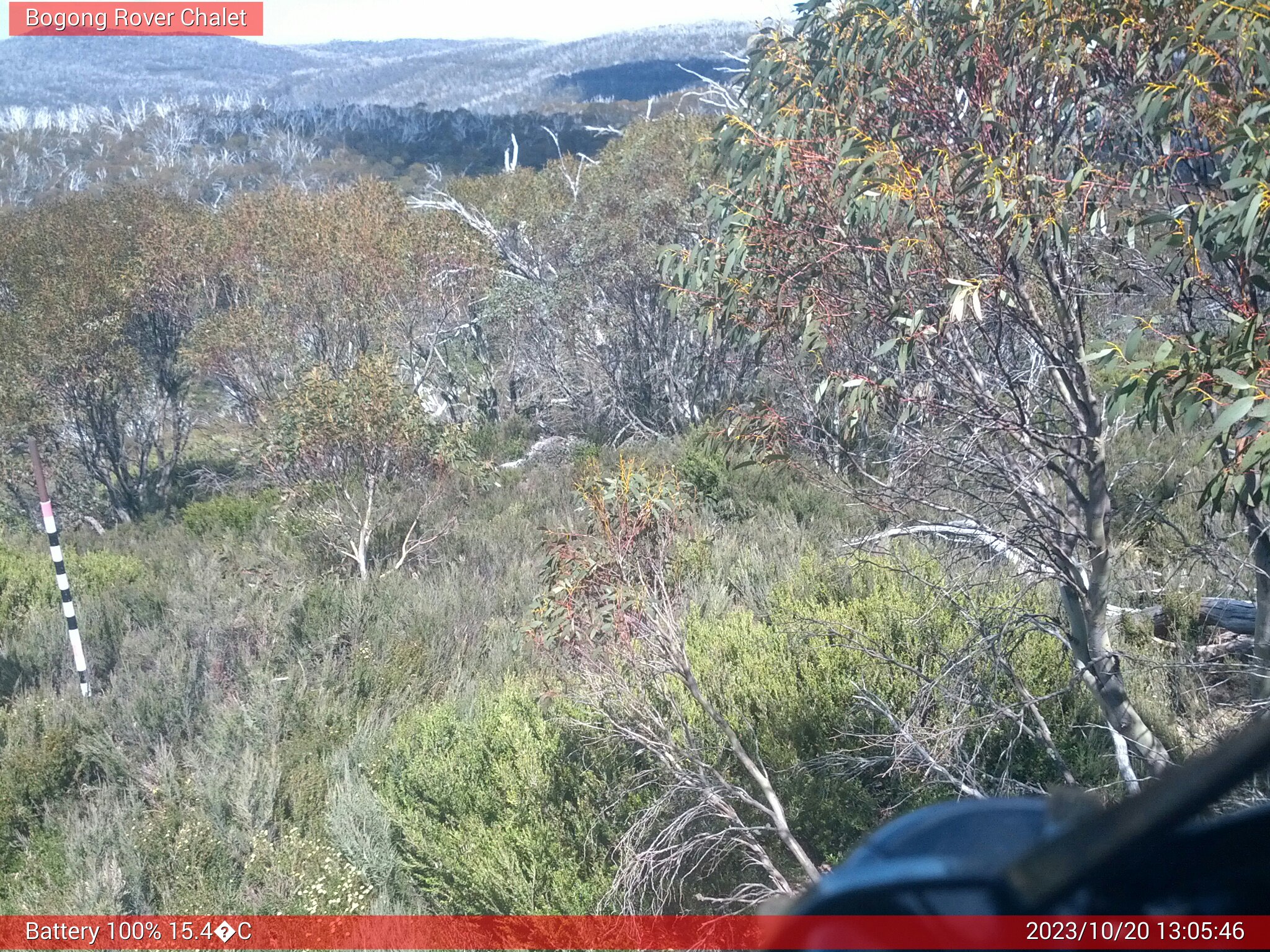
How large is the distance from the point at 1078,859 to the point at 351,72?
100925 mm

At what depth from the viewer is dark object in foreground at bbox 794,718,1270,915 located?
2.36 feet

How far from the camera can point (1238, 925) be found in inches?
32.7

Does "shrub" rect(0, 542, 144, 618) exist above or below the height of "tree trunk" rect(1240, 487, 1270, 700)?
below

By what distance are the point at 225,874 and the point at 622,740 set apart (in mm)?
2031

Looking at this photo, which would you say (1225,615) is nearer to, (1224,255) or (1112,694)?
(1112,694)

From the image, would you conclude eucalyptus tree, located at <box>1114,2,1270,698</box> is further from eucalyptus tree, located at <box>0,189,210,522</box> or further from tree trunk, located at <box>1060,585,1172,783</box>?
eucalyptus tree, located at <box>0,189,210,522</box>

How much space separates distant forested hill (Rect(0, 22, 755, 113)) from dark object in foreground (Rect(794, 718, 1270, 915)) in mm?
67875

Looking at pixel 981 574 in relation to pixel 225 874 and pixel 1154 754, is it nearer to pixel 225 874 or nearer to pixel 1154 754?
pixel 1154 754

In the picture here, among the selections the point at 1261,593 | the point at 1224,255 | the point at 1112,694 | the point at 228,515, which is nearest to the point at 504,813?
the point at 1112,694

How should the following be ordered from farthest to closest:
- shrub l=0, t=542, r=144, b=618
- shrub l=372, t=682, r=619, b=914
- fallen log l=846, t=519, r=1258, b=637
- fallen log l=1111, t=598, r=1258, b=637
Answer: shrub l=0, t=542, r=144, b=618, fallen log l=1111, t=598, r=1258, b=637, fallen log l=846, t=519, r=1258, b=637, shrub l=372, t=682, r=619, b=914

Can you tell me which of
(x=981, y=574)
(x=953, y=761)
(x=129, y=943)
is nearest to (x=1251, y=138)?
(x=953, y=761)

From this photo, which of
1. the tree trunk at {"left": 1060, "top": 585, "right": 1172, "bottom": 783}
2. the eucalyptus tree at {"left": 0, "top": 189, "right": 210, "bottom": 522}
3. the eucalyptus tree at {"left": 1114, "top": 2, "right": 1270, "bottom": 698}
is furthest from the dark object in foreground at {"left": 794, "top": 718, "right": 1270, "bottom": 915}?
the eucalyptus tree at {"left": 0, "top": 189, "right": 210, "bottom": 522}

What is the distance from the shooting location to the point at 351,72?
91375 mm

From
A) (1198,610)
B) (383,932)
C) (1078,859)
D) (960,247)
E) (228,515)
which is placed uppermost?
(960,247)
